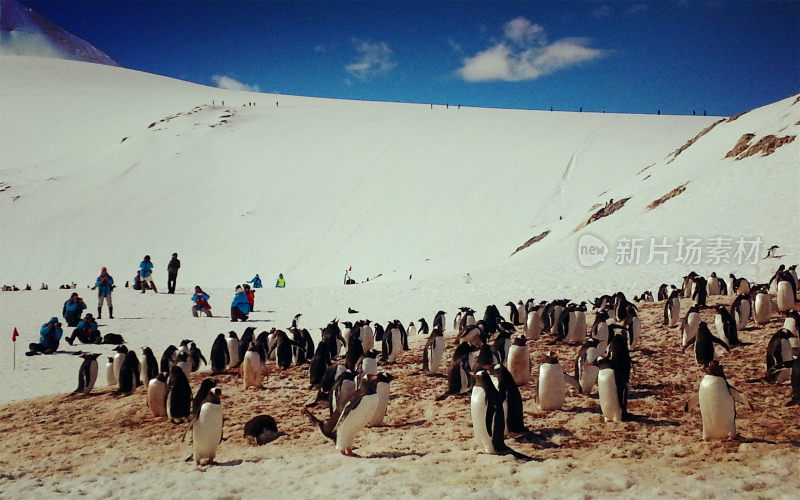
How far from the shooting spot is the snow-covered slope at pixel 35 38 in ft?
429

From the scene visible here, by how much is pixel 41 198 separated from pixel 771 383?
43.9 m

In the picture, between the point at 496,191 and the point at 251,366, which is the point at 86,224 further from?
the point at 251,366

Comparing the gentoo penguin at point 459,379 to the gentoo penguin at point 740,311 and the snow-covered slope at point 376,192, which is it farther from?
the snow-covered slope at point 376,192

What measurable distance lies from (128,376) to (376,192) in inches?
1235

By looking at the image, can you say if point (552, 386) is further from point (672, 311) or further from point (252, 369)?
point (672, 311)

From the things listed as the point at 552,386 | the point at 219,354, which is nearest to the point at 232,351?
the point at 219,354

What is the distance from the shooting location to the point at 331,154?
4544 centimetres

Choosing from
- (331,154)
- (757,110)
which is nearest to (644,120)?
(757,110)

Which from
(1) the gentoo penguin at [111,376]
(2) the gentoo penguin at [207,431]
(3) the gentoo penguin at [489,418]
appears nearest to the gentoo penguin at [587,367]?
(3) the gentoo penguin at [489,418]

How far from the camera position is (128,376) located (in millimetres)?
8008

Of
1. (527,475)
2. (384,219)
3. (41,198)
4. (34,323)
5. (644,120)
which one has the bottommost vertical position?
(527,475)

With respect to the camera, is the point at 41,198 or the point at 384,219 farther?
the point at 41,198

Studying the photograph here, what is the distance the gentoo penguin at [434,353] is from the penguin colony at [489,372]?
0.02 metres

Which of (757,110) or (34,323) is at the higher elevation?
(757,110)
